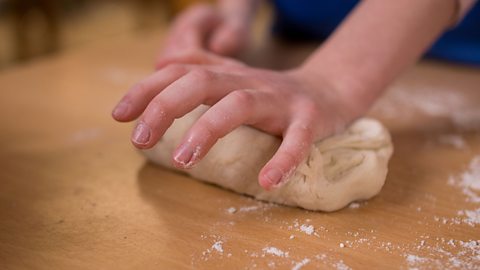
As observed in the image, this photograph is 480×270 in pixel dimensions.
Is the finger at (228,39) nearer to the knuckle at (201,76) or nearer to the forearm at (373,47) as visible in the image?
the forearm at (373,47)

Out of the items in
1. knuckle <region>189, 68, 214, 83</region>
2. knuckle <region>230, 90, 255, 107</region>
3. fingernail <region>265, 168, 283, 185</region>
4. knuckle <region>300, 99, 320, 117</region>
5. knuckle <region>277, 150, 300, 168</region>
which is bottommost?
fingernail <region>265, 168, 283, 185</region>

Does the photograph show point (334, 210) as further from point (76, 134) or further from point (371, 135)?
point (76, 134)

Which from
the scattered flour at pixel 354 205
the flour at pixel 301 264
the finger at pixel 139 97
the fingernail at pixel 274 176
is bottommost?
the scattered flour at pixel 354 205

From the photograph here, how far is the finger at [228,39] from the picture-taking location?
1.18 m

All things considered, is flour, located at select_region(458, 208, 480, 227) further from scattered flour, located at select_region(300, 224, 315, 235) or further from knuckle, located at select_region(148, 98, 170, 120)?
knuckle, located at select_region(148, 98, 170, 120)

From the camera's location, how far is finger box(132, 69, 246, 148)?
62cm

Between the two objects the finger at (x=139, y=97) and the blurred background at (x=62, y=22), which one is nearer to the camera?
the finger at (x=139, y=97)

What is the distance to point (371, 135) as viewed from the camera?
2.45 ft

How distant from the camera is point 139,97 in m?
0.67

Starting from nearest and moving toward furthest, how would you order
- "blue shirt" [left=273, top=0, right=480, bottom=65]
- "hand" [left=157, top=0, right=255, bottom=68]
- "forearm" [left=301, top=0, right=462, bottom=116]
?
1. "forearm" [left=301, top=0, right=462, bottom=116]
2. "hand" [left=157, top=0, right=255, bottom=68]
3. "blue shirt" [left=273, top=0, right=480, bottom=65]

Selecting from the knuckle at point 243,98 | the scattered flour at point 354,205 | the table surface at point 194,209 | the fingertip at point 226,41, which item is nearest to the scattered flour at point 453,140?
the table surface at point 194,209

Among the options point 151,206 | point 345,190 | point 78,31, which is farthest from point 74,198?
point 78,31

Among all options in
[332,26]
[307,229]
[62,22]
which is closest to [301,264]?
[307,229]

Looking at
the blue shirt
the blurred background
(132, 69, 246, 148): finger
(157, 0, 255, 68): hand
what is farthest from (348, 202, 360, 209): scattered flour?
the blurred background
